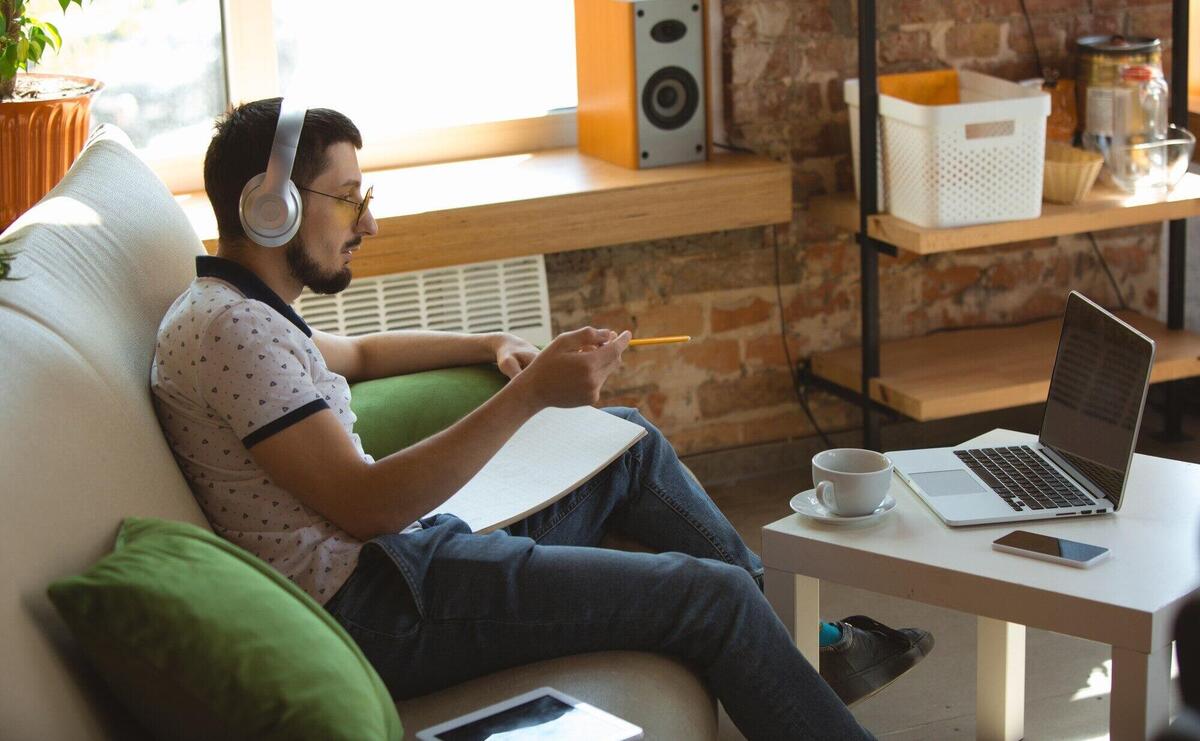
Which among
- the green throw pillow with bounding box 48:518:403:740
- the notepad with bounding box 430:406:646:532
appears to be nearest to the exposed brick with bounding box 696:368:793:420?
the notepad with bounding box 430:406:646:532

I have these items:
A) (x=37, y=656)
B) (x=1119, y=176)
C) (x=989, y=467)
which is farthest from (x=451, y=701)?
(x=1119, y=176)

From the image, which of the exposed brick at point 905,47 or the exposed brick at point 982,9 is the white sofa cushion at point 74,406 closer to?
the exposed brick at point 905,47

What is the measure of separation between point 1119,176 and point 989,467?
1531 millimetres

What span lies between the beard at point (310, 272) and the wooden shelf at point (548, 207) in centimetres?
89

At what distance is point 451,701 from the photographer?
1.63 metres

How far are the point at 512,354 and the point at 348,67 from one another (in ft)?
4.23

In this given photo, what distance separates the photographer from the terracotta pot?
252 centimetres

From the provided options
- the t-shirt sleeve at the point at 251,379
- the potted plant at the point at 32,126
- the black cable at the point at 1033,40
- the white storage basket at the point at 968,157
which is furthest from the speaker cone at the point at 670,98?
the t-shirt sleeve at the point at 251,379

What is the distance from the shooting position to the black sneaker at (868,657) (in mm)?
2051

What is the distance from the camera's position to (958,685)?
2.41m

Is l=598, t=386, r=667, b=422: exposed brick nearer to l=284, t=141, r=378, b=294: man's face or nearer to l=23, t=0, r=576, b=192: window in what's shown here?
l=23, t=0, r=576, b=192: window

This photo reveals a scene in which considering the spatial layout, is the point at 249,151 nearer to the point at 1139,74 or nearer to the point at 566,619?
the point at 566,619

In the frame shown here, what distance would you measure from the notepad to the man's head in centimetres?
35

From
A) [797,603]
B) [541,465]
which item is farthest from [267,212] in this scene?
[797,603]
